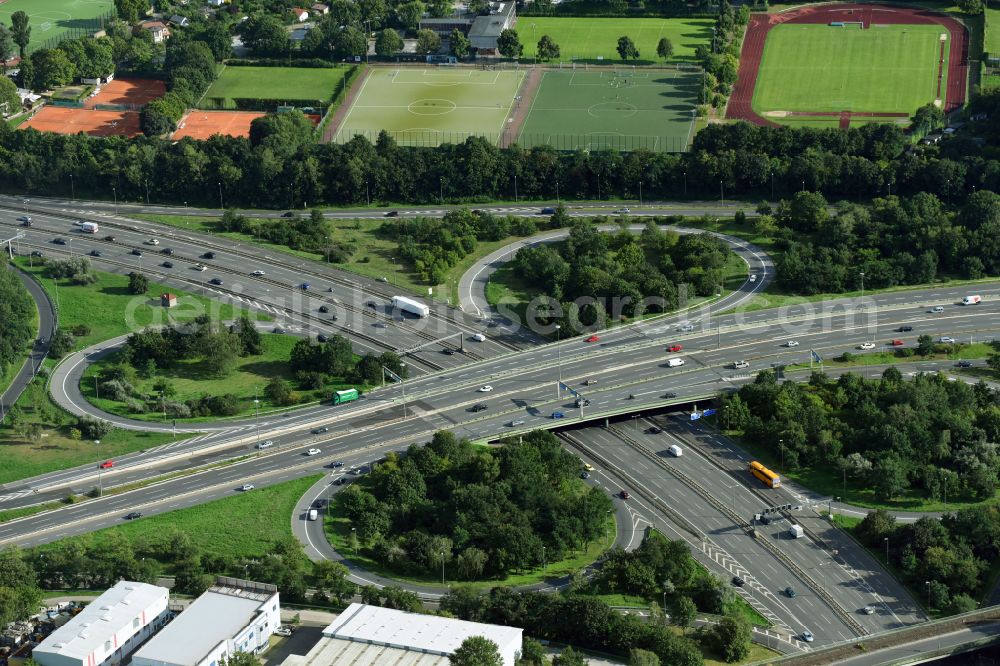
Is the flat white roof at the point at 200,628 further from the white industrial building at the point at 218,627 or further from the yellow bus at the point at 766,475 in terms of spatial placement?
the yellow bus at the point at 766,475

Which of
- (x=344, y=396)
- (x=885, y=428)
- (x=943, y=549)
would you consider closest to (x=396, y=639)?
(x=344, y=396)

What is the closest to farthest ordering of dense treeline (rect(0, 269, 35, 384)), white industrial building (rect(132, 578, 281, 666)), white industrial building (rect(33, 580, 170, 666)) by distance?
white industrial building (rect(132, 578, 281, 666))
white industrial building (rect(33, 580, 170, 666))
dense treeline (rect(0, 269, 35, 384))

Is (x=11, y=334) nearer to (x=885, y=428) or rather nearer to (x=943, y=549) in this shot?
(x=885, y=428)

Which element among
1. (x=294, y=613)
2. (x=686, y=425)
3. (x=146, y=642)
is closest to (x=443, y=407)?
(x=686, y=425)

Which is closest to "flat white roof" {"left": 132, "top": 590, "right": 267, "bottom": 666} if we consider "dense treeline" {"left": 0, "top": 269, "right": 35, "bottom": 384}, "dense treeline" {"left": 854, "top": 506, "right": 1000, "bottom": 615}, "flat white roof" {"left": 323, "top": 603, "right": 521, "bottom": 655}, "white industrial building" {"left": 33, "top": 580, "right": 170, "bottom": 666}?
"white industrial building" {"left": 33, "top": 580, "right": 170, "bottom": 666}

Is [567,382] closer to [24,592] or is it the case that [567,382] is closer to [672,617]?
[672,617]

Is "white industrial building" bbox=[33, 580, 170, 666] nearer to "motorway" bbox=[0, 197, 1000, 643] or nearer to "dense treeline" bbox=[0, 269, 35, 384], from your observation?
"motorway" bbox=[0, 197, 1000, 643]

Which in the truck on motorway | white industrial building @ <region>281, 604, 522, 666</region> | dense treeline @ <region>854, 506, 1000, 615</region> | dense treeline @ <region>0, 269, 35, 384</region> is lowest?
dense treeline @ <region>854, 506, 1000, 615</region>
